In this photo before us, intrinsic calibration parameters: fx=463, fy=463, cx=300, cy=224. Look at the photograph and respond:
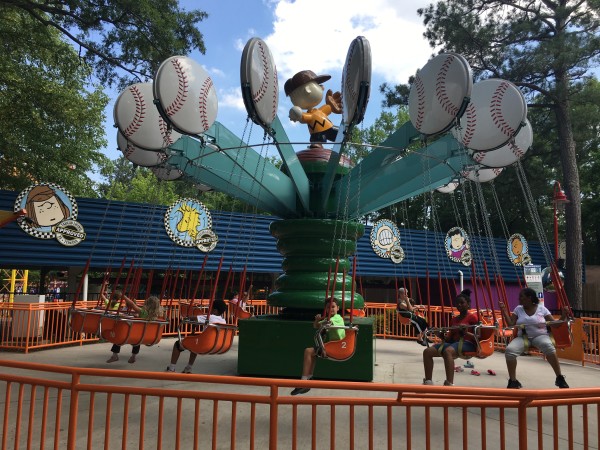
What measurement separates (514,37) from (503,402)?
54.4ft

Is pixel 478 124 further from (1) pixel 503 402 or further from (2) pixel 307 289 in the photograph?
Answer: (1) pixel 503 402

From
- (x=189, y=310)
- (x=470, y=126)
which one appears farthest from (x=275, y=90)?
(x=189, y=310)

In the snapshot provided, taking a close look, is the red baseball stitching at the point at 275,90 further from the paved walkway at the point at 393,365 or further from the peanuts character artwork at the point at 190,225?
the peanuts character artwork at the point at 190,225

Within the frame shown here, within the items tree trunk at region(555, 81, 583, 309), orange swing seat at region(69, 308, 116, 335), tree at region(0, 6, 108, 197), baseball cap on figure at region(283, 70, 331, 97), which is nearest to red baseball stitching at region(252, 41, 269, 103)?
baseball cap on figure at region(283, 70, 331, 97)

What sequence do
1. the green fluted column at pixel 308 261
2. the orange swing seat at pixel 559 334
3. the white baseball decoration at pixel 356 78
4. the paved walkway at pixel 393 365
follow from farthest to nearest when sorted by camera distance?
the paved walkway at pixel 393 365
the green fluted column at pixel 308 261
the orange swing seat at pixel 559 334
the white baseball decoration at pixel 356 78

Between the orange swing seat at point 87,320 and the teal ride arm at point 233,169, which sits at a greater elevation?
the teal ride arm at point 233,169

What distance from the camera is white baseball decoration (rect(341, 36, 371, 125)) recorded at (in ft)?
14.4

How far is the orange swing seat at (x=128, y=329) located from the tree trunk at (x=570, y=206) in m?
14.9

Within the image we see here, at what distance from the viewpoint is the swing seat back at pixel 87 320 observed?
5543 mm

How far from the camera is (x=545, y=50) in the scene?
592 inches

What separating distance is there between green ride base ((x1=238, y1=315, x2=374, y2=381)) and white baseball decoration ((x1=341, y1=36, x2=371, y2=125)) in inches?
109

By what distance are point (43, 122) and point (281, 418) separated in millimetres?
16973

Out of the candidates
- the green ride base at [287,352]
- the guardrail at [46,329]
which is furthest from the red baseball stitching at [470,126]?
the guardrail at [46,329]

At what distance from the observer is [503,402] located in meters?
2.84
